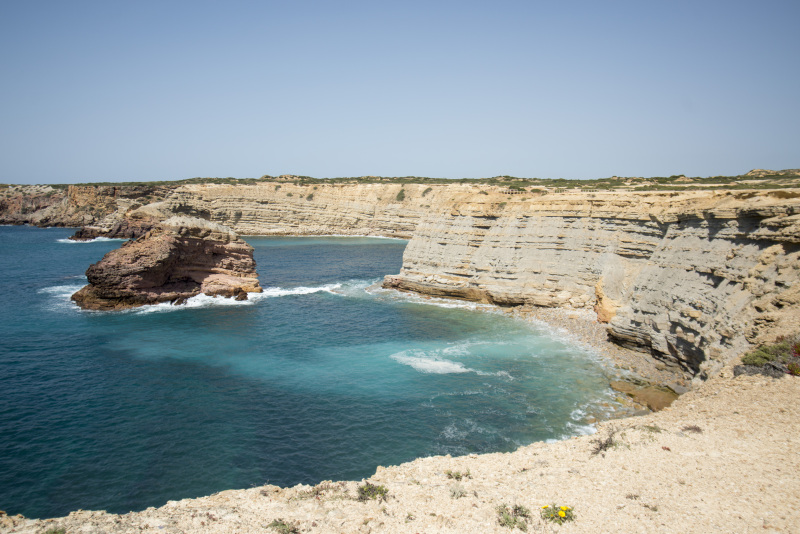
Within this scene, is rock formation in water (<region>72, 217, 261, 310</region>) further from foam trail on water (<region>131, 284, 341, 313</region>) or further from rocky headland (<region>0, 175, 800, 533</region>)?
rocky headland (<region>0, 175, 800, 533</region>)

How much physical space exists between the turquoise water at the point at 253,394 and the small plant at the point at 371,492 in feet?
9.78

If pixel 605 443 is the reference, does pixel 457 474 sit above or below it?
below

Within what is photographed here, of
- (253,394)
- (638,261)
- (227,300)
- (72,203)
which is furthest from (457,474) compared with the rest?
(72,203)

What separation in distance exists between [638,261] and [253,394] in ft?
84.4

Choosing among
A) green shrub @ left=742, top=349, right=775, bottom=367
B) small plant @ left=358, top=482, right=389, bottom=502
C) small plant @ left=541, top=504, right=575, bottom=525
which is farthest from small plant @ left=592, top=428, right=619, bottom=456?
small plant @ left=358, top=482, right=389, bottom=502

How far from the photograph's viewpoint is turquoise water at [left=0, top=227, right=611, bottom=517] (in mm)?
14914

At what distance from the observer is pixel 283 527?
392 inches

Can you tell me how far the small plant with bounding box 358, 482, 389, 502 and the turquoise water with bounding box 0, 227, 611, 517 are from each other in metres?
2.98

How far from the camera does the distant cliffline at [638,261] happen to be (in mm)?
18250

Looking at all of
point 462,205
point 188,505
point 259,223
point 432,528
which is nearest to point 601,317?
point 462,205

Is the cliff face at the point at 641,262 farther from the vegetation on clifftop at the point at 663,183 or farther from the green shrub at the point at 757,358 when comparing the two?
the vegetation on clifftop at the point at 663,183

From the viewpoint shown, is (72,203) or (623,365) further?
(72,203)

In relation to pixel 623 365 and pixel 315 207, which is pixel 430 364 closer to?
pixel 623 365

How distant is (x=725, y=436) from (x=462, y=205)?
29.4m
